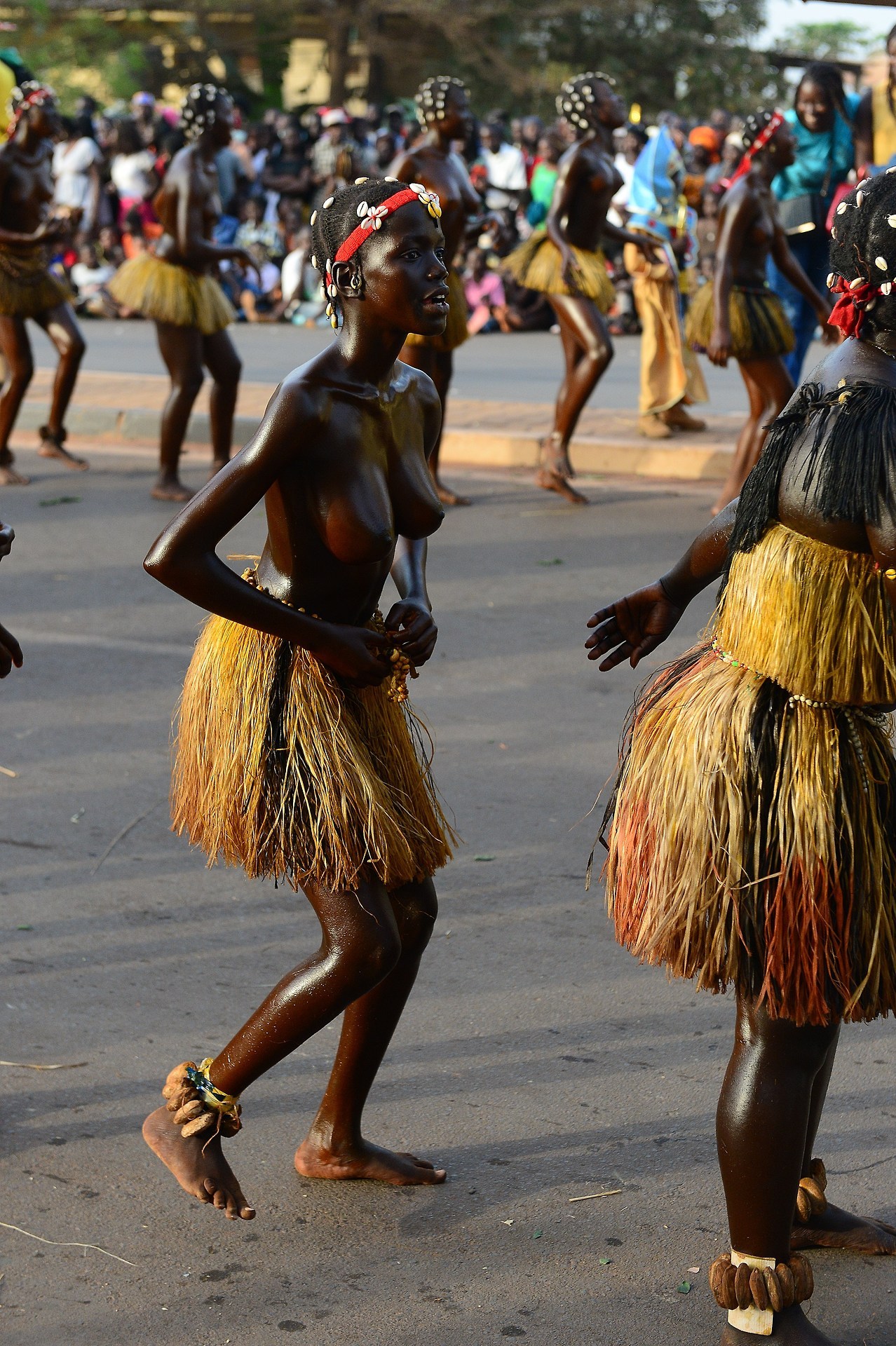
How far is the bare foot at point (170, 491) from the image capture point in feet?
31.8

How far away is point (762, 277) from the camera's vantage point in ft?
28.7

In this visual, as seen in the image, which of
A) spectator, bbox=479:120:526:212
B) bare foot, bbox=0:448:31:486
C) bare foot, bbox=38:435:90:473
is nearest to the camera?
bare foot, bbox=0:448:31:486

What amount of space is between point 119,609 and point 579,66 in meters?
26.1

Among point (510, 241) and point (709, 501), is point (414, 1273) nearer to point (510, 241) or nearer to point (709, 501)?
point (709, 501)

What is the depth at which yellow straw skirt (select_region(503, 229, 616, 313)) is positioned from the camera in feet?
30.9

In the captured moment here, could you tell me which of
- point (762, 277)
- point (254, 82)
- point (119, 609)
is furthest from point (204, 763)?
point (254, 82)

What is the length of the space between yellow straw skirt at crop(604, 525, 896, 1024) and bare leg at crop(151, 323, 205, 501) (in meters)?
7.06

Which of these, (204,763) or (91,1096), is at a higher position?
(204,763)

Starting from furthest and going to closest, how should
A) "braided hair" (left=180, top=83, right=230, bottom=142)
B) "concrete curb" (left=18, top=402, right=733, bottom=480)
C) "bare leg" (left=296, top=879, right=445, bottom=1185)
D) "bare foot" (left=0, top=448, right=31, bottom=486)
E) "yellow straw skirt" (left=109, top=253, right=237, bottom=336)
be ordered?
"concrete curb" (left=18, top=402, right=733, bottom=480) → "bare foot" (left=0, top=448, right=31, bottom=486) → "yellow straw skirt" (left=109, top=253, right=237, bottom=336) → "braided hair" (left=180, top=83, right=230, bottom=142) → "bare leg" (left=296, top=879, right=445, bottom=1185)

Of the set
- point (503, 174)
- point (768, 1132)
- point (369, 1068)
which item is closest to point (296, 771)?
point (369, 1068)

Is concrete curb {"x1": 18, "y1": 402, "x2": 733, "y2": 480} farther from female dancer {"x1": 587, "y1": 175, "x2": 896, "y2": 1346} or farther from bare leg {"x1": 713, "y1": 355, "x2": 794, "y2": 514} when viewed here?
female dancer {"x1": 587, "y1": 175, "x2": 896, "y2": 1346}

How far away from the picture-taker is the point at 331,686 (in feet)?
10.0

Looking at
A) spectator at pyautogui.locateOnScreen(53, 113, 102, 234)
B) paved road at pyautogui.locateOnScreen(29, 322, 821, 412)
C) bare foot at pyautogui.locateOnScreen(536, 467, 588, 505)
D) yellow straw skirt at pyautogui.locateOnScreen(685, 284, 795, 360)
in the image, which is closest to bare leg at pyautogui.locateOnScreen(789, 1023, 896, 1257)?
yellow straw skirt at pyautogui.locateOnScreen(685, 284, 795, 360)

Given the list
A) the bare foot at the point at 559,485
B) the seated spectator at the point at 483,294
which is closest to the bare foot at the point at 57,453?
the bare foot at the point at 559,485
